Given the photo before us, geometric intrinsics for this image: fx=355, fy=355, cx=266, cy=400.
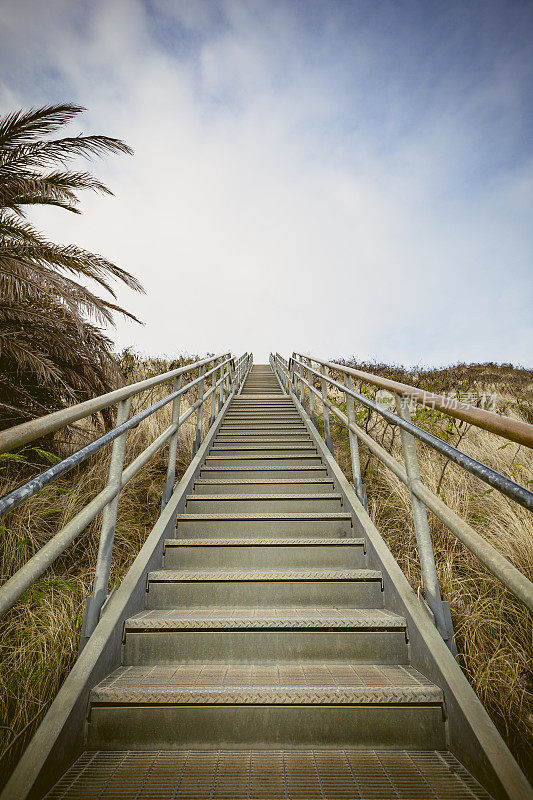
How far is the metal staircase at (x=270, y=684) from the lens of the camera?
124 cm

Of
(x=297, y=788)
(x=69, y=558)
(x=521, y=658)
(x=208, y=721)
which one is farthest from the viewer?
(x=69, y=558)

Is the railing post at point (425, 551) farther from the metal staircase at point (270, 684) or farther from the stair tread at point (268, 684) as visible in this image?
the stair tread at point (268, 684)

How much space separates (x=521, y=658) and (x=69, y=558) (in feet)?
8.97

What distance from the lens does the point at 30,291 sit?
293 cm

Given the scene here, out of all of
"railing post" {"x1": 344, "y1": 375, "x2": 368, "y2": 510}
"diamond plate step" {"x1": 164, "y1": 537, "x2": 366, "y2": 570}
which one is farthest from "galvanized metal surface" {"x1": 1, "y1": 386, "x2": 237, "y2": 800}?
"railing post" {"x1": 344, "y1": 375, "x2": 368, "y2": 510}

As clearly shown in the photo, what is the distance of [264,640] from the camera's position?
1.76 m

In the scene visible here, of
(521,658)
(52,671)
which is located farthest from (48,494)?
(521,658)

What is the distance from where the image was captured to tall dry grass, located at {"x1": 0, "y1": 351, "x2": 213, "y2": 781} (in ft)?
5.02

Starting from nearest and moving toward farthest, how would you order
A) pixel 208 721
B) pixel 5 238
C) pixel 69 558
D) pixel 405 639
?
pixel 208 721 → pixel 405 639 → pixel 69 558 → pixel 5 238

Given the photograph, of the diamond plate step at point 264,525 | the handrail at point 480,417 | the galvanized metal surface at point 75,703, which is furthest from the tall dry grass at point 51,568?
the handrail at point 480,417

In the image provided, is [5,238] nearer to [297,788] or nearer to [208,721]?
[208,721]

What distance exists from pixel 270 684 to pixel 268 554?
886 mm

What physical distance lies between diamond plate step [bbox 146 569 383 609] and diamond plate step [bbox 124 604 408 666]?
0.94 ft

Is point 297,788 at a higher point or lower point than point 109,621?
lower
